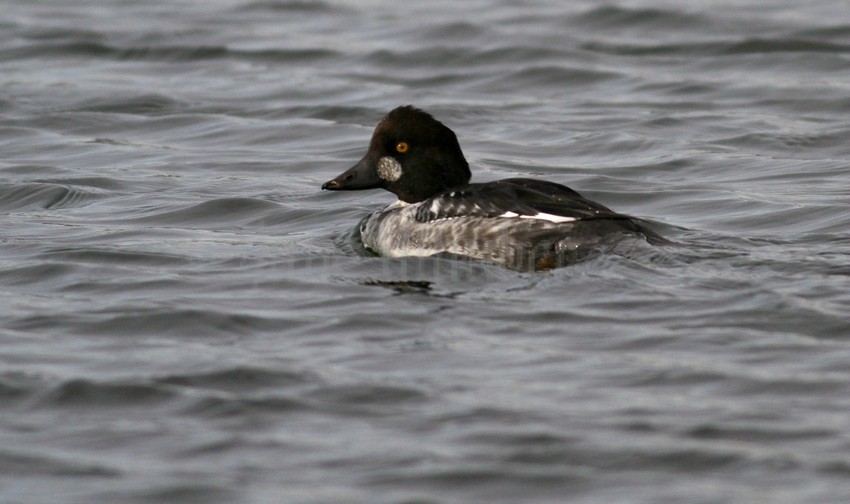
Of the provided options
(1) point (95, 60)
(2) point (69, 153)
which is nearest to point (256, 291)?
(2) point (69, 153)

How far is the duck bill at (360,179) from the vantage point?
9891 millimetres

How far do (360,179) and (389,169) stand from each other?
0.78 feet

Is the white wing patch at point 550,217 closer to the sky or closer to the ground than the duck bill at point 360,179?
closer to the ground

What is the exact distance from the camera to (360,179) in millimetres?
9930

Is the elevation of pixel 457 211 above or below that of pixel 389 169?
below

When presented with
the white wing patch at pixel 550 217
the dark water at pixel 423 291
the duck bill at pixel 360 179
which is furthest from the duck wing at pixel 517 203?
the duck bill at pixel 360 179

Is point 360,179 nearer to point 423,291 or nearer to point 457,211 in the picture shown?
point 457,211

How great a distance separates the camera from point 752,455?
18.9 ft

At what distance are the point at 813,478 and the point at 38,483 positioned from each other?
2971 millimetres

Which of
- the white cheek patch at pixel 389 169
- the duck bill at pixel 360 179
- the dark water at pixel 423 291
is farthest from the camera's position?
the duck bill at pixel 360 179

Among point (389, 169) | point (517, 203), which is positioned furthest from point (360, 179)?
point (517, 203)

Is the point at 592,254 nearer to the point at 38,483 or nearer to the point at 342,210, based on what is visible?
the point at 342,210

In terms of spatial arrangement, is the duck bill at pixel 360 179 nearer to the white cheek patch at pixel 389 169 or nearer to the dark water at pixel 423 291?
the white cheek patch at pixel 389 169

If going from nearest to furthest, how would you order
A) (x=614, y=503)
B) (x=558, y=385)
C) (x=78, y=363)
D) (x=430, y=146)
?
(x=614, y=503) → (x=558, y=385) → (x=78, y=363) → (x=430, y=146)
